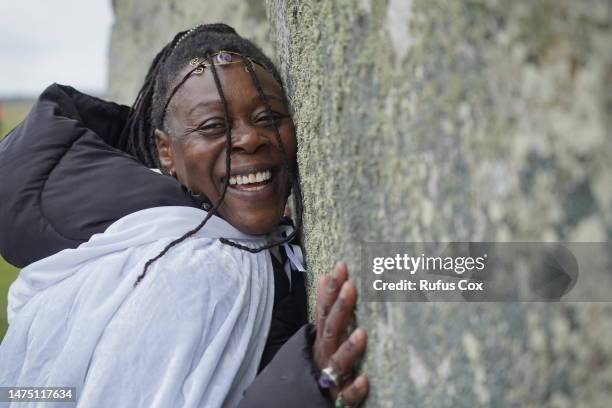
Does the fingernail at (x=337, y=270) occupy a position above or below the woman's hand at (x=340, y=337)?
above

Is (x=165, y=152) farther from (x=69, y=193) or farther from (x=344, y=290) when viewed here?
(x=344, y=290)

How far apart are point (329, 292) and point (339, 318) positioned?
5 cm

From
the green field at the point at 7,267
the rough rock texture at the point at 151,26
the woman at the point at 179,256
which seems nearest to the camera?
the woman at the point at 179,256

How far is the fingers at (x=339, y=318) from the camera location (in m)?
1.16

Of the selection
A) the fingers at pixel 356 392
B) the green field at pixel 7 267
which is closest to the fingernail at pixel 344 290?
the fingers at pixel 356 392

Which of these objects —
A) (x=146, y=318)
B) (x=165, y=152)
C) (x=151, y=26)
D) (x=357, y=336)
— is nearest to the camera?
(x=357, y=336)

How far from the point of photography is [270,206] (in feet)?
6.01

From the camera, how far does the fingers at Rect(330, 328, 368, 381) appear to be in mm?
1135

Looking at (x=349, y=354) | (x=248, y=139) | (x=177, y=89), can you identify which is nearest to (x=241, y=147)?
(x=248, y=139)

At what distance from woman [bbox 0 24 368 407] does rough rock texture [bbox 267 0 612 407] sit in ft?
0.66

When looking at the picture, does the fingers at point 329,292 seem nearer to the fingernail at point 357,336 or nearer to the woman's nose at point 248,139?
the fingernail at point 357,336

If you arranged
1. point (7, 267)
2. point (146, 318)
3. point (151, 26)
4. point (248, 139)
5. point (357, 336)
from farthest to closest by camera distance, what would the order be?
point (7, 267) < point (151, 26) < point (248, 139) < point (146, 318) < point (357, 336)

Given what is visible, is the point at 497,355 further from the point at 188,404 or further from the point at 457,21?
the point at 188,404

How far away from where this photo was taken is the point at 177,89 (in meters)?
1.94
